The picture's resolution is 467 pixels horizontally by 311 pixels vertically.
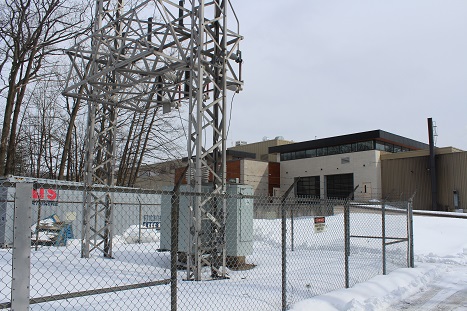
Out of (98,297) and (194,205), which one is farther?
(194,205)

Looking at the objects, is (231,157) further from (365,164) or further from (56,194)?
(56,194)

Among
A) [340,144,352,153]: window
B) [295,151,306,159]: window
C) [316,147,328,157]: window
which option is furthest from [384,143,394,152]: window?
[295,151,306,159]: window

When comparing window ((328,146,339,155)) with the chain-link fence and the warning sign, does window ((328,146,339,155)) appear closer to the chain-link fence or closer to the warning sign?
the chain-link fence

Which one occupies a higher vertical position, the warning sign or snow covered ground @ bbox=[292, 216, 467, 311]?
the warning sign

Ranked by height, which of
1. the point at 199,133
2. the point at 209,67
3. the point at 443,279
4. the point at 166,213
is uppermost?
the point at 209,67

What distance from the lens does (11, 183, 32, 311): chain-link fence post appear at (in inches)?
125

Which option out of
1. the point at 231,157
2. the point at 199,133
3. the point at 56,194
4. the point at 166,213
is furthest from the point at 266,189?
the point at 199,133

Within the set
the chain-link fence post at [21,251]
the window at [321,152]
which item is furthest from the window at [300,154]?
the chain-link fence post at [21,251]

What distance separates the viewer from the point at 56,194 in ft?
59.9

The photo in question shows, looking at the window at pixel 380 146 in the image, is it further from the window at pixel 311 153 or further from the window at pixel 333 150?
the window at pixel 311 153

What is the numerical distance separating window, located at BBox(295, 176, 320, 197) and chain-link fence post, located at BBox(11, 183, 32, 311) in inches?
1818

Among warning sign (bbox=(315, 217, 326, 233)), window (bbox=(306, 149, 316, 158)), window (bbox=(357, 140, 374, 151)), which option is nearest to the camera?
warning sign (bbox=(315, 217, 326, 233))

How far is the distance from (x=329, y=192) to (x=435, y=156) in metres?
12.1

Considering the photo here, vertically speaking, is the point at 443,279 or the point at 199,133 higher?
the point at 199,133
